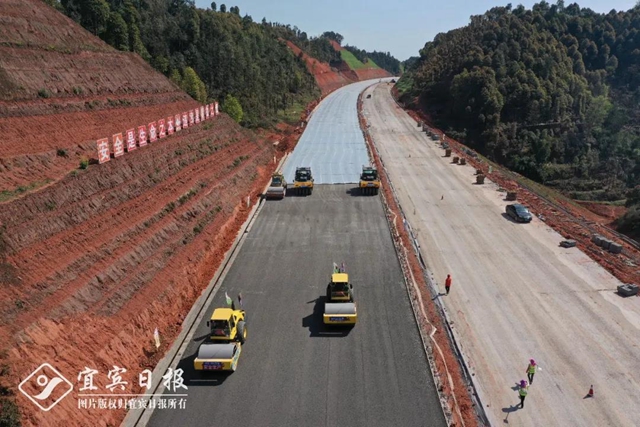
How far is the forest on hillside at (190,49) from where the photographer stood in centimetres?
5197

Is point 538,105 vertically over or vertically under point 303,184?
over

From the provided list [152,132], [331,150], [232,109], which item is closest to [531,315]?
[152,132]

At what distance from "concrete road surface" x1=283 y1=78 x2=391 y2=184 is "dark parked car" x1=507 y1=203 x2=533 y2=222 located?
1536cm

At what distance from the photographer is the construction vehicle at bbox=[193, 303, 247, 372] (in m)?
17.5

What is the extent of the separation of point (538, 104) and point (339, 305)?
78.1m

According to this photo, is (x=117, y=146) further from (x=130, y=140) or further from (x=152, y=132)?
(x=152, y=132)

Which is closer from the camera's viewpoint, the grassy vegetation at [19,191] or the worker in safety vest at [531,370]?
the worker in safety vest at [531,370]

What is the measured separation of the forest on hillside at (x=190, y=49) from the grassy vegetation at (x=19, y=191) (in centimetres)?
3316

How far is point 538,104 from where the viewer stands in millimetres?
83125

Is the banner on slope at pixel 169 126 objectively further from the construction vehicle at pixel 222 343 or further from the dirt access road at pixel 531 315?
the construction vehicle at pixel 222 343

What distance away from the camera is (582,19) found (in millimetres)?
122188

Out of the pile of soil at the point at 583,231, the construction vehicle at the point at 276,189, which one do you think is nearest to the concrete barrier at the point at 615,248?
the pile of soil at the point at 583,231

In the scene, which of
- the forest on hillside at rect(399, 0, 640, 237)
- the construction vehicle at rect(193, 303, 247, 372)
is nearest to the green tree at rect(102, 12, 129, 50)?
the construction vehicle at rect(193, 303, 247, 372)

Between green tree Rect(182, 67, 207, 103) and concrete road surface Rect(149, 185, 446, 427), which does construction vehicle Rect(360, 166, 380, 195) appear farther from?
green tree Rect(182, 67, 207, 103)
